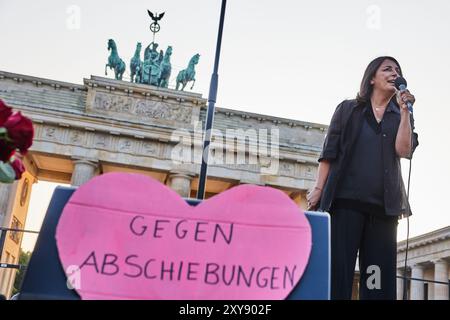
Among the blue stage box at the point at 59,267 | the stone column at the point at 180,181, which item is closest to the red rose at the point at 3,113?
the blue stage box at the point at 59,267

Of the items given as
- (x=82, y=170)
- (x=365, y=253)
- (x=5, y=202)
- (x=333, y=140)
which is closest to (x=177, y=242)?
(x=365, y=253)

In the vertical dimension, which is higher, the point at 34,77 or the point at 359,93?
→ the point at 34,77

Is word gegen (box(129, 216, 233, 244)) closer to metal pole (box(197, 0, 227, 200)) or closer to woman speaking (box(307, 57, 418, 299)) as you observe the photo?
woman speaking (box(307, 57, 418, 299))

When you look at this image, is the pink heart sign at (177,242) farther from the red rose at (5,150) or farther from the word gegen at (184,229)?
the red rose at (5,150)

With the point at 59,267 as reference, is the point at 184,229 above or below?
above

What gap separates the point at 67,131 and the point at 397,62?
86.4ft

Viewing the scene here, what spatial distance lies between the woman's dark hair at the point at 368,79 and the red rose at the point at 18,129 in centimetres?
212

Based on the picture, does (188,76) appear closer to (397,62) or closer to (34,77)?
(34,77)

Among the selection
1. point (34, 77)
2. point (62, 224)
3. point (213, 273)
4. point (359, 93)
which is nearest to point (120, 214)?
point (62, 224)

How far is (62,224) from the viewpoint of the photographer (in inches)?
70.1

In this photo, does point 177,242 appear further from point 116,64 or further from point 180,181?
point 116,64

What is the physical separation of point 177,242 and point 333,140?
5.10 ft

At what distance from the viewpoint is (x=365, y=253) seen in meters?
2.77

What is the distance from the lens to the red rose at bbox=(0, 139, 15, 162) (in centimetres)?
175
